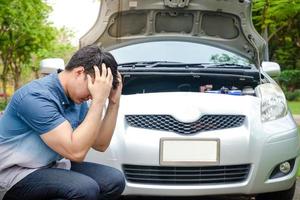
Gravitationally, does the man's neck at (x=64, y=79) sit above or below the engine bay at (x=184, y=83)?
above

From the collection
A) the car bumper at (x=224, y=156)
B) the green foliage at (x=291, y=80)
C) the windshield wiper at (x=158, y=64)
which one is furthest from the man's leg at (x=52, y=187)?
the green foliage at (x=291, y=80)

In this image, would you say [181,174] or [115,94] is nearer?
[115,94]

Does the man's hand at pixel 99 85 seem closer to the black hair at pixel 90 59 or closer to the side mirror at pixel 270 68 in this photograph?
the black hair at pixel 90 59

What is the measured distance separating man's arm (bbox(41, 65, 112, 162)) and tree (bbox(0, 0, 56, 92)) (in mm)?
15779

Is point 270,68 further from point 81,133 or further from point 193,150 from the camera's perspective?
point 81,133

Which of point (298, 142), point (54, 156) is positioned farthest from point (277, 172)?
point (54, 156)

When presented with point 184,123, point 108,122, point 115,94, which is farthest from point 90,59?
point 184,123

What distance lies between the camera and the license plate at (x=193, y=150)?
3.80 meters

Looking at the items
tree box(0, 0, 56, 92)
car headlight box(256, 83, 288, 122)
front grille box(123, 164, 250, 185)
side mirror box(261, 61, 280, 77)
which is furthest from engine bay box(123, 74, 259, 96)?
tree box(0, 0, 56, 92)

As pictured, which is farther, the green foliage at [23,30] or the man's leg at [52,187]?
the green foliage at [23,30]

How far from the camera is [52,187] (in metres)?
2.69

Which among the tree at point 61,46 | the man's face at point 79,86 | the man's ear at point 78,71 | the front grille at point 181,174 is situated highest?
the man's ear at point 78,71

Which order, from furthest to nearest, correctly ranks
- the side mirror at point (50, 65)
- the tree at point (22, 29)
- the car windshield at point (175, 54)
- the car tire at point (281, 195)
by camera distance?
the tree at point (22, 29)
the car windshield at point (175, 54)
the side mirror at point (50, 65)
the car tire at point (281, 195)

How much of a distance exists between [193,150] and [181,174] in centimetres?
19
